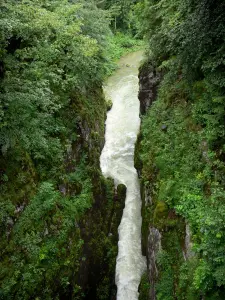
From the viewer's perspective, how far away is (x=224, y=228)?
595 centimetres

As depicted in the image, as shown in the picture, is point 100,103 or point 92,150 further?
point 100,103

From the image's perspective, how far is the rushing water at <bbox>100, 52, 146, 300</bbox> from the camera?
1146 centimetres

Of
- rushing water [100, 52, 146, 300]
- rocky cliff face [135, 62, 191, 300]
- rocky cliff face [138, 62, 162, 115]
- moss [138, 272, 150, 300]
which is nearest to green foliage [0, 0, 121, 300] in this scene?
rushing water [100, 52, 146, 300]

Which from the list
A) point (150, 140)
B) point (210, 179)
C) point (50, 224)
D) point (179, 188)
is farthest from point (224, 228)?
point (150, 140)

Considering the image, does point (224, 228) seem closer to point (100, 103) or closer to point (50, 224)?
point (50, 224)

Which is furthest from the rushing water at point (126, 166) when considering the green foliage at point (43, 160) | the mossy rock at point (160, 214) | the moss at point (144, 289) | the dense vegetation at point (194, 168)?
the mossy rock at point (160, 214)

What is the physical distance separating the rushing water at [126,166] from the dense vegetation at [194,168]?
1.66 meters

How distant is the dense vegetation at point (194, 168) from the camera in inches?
239

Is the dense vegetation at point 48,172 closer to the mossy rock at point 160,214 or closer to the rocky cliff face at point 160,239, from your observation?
the rocky cliff face at point 160,239

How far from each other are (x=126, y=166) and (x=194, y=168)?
7511 mm

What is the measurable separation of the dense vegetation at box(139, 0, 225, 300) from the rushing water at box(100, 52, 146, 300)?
65.4 inches

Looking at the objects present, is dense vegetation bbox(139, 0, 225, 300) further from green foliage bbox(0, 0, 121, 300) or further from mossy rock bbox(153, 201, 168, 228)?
green foliage bbox(0, 0, 121, 300)

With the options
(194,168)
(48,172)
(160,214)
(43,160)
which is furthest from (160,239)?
(43,160)

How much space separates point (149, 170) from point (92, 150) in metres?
3.77
